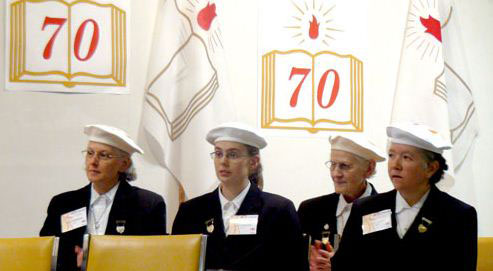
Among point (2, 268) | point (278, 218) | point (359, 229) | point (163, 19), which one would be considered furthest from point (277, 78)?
point (2, 268)

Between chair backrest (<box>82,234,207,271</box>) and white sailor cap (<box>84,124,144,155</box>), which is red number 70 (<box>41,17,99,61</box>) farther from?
chair backrest (<box>82,234,207,271</box>)

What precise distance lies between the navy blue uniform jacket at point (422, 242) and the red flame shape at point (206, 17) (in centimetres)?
192

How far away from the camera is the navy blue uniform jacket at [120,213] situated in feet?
12.5

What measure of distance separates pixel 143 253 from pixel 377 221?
3.72ft

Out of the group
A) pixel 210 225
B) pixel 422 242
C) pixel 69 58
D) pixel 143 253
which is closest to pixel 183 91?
pixel 69 58

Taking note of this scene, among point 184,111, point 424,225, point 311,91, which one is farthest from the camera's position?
point 311,91

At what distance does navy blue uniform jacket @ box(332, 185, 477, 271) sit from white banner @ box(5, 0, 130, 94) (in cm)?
217

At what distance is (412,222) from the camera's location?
131 inches

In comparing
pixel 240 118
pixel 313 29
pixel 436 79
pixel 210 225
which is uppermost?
pixel 313 29

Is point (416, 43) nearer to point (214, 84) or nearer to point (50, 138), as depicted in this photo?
point (214, 84)

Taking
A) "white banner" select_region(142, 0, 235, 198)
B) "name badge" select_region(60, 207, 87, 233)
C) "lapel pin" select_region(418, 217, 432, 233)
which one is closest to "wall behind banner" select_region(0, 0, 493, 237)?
"white banner" select_region(142, 0, 235, 198)

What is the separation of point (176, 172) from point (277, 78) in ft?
3.42

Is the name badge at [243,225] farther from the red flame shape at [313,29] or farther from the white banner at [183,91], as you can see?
the red flame shape at [313,29]

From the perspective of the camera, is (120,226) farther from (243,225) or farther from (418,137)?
(418,137)
